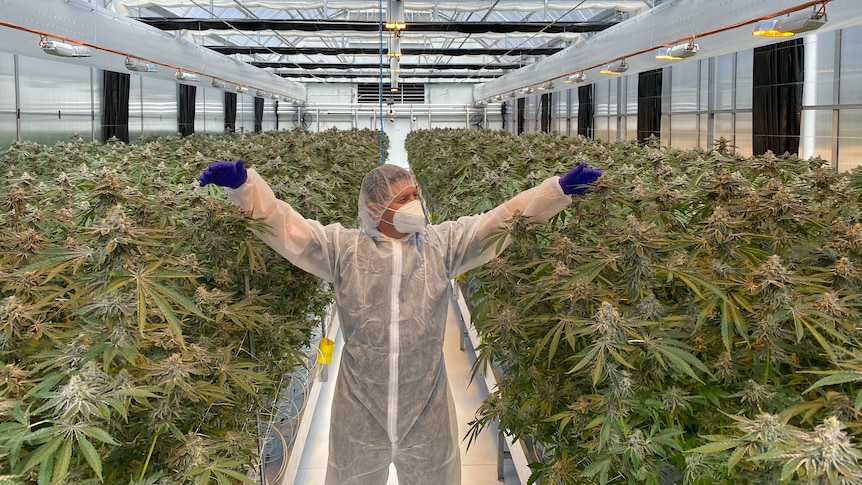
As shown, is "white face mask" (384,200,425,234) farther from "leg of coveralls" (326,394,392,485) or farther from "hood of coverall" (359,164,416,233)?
"leg of coveralls" (326,394,392,485)

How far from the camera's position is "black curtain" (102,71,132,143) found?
44.1 ft

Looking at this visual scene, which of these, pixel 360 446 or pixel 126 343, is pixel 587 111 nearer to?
pixel 360 446

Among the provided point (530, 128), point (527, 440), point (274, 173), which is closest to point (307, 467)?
point (527, 440)

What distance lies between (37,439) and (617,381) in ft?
3.84

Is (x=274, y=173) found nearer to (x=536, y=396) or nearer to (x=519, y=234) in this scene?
(x=519, y=234)

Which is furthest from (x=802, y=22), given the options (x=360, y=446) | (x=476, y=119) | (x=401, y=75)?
(x=476, y=119)

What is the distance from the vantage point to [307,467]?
4.06 m

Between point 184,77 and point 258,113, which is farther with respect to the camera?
point 258,113

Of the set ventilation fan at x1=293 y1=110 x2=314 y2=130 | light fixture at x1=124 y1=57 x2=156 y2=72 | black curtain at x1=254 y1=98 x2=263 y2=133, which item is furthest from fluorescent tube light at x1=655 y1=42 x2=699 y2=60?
ventilation fan at x1=293 y1=110 x2=314 y2=130

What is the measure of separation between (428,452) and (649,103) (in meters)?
13.6

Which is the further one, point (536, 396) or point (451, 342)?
point (451, 342)

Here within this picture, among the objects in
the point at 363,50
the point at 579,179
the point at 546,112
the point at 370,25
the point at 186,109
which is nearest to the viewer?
the point at 579,179

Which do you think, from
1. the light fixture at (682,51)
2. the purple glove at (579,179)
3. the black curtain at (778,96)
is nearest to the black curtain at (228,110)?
the light fixture at (682,51)

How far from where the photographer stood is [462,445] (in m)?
4.31
